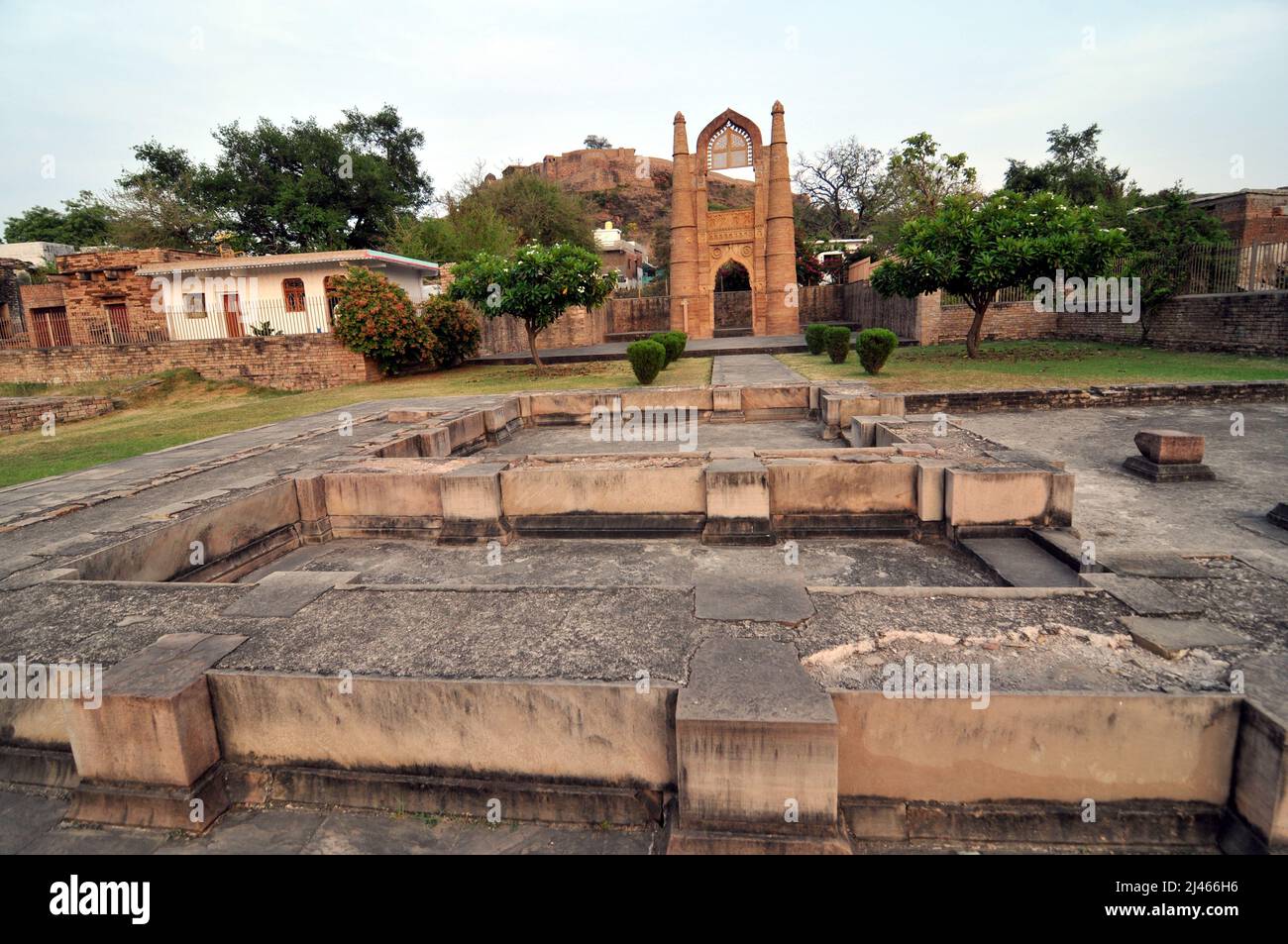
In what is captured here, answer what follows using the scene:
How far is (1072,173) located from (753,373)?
27447 millimetres

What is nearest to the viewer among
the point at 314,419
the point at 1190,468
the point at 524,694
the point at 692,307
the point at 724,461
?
the point at 524,694

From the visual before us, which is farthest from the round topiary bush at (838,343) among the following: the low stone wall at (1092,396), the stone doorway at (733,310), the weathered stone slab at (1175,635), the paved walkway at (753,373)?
the stone doorway at (733,310)

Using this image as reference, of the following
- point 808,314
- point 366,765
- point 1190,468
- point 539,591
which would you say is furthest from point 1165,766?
point 808,314

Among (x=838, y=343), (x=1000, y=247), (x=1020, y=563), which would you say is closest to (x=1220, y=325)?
(x=1000, y=247)

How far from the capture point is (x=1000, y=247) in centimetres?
1380

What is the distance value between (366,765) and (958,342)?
20155 millimetres

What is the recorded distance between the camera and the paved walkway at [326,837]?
2.22 m

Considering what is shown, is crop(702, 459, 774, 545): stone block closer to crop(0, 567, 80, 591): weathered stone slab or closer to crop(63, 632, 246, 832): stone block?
crop(63, 632, 246, 832): stone block

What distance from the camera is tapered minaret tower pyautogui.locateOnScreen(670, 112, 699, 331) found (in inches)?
1038

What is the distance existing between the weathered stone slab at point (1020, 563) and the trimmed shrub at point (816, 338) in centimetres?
1463

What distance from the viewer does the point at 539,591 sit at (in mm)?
3209

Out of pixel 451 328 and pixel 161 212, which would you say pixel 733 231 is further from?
pixel 161 212

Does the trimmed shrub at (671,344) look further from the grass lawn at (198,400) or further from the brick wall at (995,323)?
the brick wall at (995,323)
